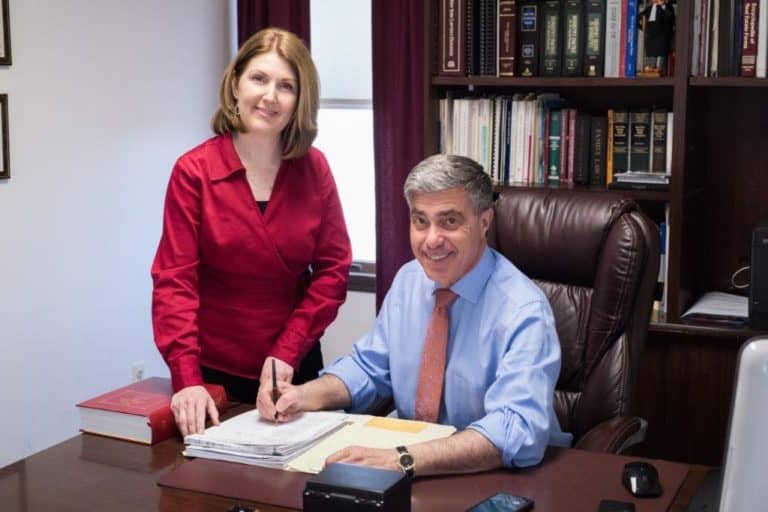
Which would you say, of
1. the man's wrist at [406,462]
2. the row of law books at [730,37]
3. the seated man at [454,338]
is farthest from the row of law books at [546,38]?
the man's wrist at [406,462]

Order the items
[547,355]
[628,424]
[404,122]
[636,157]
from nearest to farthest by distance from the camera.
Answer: [547,355], [628,424], [636,157], [404,122]

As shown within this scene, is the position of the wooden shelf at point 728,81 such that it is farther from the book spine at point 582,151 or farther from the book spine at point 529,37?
the book spine at point 529,37

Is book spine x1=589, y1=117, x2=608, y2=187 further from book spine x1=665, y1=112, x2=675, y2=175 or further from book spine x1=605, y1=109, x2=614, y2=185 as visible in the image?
book spine x1=665, y1=112, x2=675, y2=175

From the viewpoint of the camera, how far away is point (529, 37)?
3.41 m

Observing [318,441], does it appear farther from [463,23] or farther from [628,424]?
[463,23]

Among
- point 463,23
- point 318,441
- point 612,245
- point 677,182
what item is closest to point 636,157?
point 677,182

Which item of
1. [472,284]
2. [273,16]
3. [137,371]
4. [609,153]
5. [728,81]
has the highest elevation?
[273,16]

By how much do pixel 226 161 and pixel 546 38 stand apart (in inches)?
54.1

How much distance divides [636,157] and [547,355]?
4.91ft

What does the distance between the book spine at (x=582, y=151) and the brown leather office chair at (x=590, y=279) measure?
939 mm

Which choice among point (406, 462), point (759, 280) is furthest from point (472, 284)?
point (759, 280)

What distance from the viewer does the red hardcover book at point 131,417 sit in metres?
2.02

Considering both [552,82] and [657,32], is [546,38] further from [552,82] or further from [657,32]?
[657,32]

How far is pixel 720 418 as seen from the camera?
3.13m
